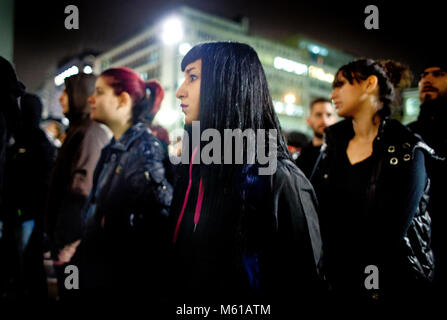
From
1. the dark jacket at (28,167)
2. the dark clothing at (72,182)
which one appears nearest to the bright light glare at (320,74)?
the dark jacket at (28,167)

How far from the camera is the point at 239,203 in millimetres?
1456

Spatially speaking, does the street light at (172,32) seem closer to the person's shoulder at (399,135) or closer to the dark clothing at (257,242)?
the person's shoulder at (399,135)

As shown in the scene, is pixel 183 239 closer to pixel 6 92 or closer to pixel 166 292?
pixel 166 292

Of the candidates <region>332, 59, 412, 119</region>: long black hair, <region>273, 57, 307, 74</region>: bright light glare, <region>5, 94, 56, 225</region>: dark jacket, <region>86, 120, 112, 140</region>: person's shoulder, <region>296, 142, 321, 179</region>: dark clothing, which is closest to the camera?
<region>332, 59, 412, 119</region>: long black hair

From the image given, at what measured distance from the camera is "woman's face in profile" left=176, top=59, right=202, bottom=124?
166 centimetres

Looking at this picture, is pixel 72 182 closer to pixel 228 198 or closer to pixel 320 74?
pixel 228 198

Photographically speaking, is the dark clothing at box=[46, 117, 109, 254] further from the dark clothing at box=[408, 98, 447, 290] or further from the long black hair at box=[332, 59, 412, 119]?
the dark clothing at box=[408, 98, 447, 290]

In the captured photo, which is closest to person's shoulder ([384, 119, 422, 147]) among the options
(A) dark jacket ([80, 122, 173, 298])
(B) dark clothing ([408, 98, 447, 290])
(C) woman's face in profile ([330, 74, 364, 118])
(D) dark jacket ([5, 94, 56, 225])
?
(C) woman's face in profile ([330, 74, 364, 118])

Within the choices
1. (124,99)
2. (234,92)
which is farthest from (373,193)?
(124,99)

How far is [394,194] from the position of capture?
1.98 meters

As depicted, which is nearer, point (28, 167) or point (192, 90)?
point (192, 90)

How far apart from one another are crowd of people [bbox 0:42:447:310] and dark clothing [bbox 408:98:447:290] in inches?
0.4

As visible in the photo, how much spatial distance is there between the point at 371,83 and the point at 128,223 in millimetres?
2285
